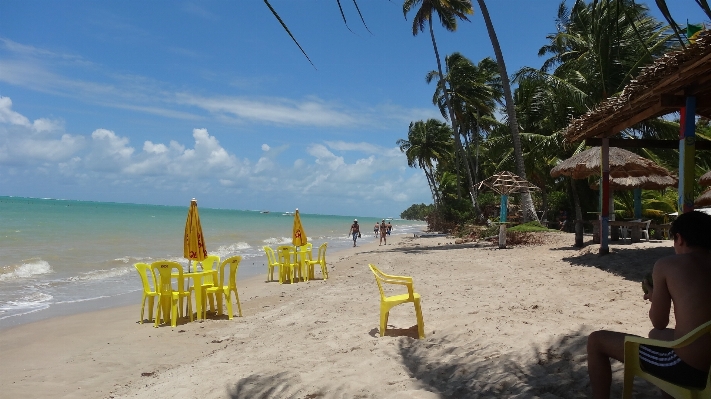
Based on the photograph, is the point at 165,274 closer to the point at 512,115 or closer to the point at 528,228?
the point at 528,228

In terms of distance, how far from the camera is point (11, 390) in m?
4.54

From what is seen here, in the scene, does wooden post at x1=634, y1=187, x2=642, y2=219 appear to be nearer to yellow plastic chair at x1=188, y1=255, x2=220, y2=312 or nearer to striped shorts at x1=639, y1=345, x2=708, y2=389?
yellow plastic chair at x1=188, y1=255, x2=220, y2=312

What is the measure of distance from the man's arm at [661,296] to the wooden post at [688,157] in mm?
4960

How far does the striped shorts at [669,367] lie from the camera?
2.09 meters

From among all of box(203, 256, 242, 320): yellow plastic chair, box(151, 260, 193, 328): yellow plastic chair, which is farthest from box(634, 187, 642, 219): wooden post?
box(151, 260, 193, 328): yellow plastic chair

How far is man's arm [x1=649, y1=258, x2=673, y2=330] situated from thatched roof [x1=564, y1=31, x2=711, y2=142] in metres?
3.57

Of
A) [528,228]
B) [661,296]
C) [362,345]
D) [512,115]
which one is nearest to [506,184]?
[528,228]

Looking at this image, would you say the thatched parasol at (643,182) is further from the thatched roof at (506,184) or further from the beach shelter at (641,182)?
the thatched roof at (506,184)

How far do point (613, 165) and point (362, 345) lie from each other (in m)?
8.37

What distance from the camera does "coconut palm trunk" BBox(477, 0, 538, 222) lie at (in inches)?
663

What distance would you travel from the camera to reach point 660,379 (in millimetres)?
2221

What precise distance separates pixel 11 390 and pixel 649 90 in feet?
26.3

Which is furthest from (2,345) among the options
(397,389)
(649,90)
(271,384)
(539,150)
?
(539,150)

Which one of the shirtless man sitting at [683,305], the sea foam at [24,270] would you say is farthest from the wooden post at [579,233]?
the sea foam at [24,270]
